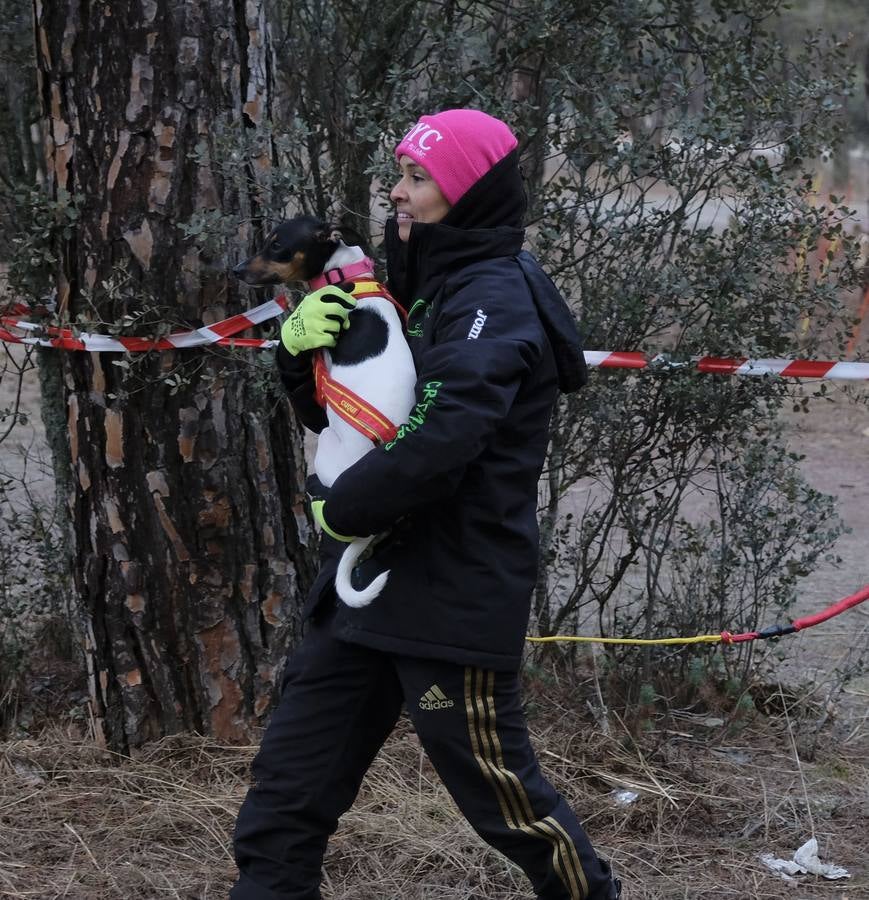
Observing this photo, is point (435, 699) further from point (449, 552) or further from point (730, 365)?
point (730, 365)

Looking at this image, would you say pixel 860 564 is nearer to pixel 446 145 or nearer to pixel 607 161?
pixel 607 161

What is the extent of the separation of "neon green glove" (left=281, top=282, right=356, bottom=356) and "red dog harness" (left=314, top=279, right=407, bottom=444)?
2.3 inches

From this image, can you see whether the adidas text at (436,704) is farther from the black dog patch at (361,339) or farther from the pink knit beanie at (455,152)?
the pink knit beanie at (455,152)

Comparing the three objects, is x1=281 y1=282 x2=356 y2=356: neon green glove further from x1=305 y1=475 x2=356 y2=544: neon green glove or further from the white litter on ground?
the white litter on ground

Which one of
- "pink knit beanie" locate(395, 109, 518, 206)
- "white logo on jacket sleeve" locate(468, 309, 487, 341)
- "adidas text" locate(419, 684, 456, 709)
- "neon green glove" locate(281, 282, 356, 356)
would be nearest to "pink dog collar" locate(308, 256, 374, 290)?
"neon green glove" locate(281, 282, 356, 356)

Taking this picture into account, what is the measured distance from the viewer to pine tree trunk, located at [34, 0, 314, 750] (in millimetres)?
3746

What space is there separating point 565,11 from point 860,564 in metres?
4.01

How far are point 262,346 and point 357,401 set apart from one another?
124cm

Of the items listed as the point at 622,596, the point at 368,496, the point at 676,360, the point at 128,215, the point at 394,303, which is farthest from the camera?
the point at 622,596

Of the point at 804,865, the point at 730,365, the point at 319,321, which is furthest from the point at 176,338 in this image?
the point at 804,865

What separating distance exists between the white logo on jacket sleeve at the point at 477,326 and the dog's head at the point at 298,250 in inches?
27.8

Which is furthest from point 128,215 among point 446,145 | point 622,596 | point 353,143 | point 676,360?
point 622,596

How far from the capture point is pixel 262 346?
12.7 feet

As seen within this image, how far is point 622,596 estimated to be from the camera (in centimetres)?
534
